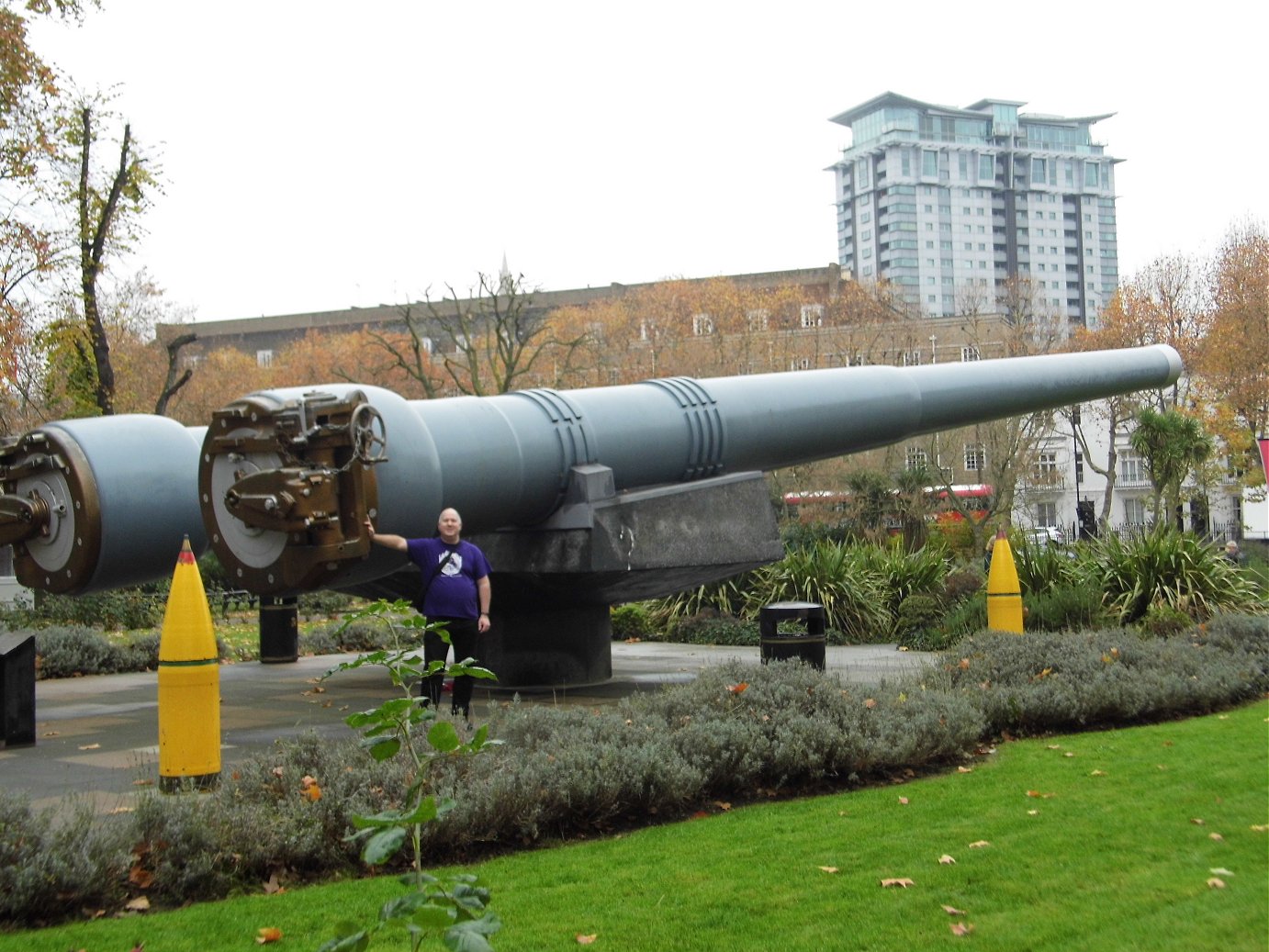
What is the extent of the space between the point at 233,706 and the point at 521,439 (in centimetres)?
302

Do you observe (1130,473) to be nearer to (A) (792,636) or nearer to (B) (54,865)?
(A) (792,636)

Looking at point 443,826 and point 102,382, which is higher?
point 102,382

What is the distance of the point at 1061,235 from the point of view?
179 meters

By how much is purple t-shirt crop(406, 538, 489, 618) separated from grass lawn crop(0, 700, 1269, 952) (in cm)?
210

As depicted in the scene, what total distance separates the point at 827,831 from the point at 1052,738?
285 centimetres

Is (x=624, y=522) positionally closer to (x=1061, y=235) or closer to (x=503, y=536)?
(x=503, y=536)

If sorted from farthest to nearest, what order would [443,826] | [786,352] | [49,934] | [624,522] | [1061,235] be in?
[1061,235] < [786,352] < [624,522] < [443,826] < [49,934]

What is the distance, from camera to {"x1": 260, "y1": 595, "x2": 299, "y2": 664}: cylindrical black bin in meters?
12.8

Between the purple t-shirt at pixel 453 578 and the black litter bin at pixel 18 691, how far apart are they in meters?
2.15

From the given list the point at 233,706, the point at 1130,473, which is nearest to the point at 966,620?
the point at 233,706

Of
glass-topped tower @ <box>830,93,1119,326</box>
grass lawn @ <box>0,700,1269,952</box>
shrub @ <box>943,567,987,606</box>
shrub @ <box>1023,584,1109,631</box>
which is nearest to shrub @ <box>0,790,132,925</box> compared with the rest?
grass lawn @ <box>0,700,1269,952</box>

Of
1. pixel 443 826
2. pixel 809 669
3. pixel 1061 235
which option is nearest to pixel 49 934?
pixel 443 826

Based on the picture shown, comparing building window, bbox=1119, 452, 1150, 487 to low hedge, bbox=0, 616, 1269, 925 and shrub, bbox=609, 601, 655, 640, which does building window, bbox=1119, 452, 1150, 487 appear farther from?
low hedge, bbox=0, 616, 1269, 925

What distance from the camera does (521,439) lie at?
26.3ft
